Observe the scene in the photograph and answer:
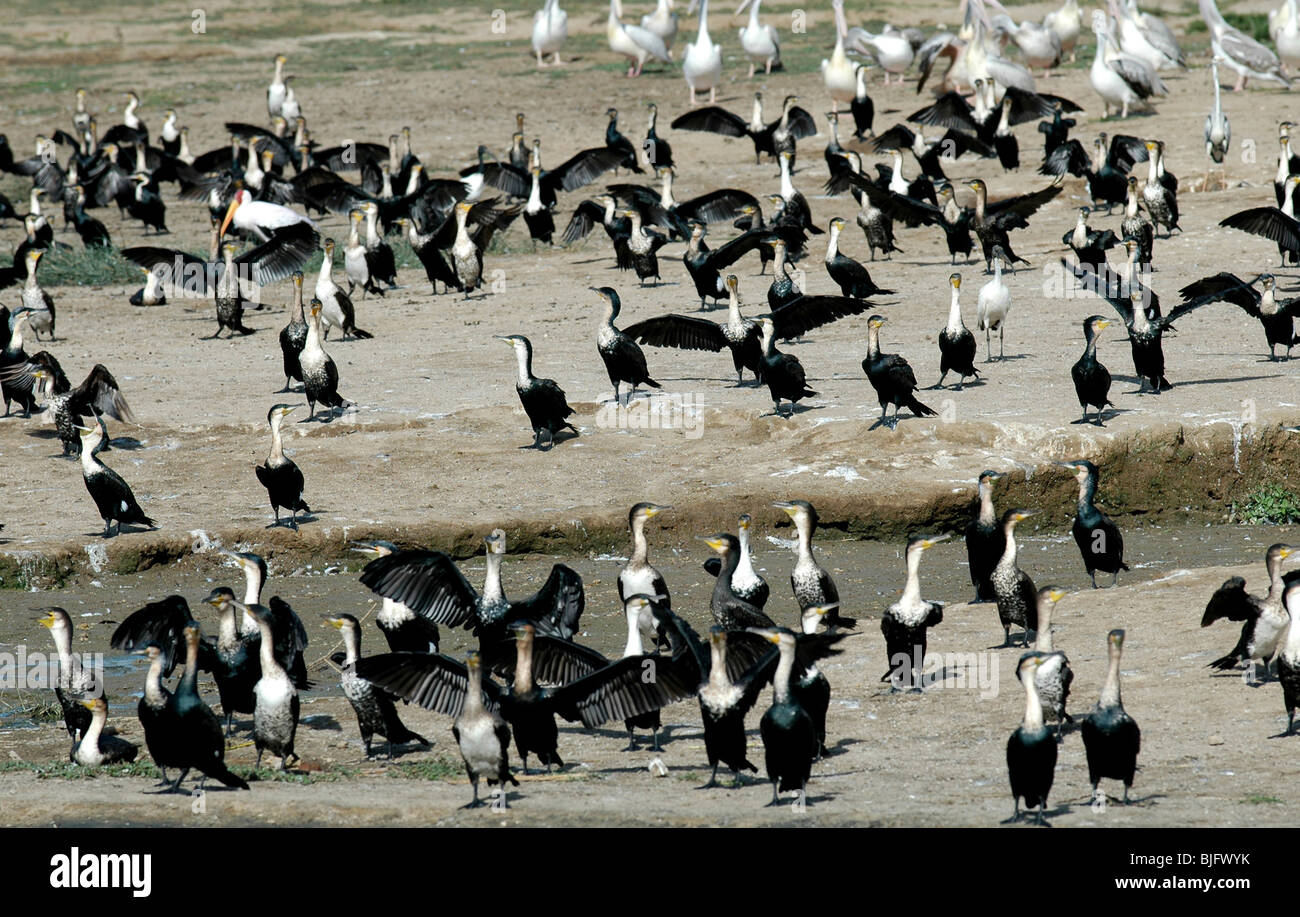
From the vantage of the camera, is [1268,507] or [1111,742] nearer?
[1111,742]

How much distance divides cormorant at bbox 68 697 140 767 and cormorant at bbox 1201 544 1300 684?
5378 mm

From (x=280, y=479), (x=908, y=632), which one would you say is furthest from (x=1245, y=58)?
(x=908, y=632)

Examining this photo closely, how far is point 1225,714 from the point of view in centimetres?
788

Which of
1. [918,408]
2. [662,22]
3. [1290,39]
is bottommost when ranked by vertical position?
[918,408]

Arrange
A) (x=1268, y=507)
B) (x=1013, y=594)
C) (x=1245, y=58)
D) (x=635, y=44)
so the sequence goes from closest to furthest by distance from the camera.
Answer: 1. (x=1013, y=594)
2. (x=1268, y=507)
3. (x=1245, y=58)
4. (x=635, y=44)

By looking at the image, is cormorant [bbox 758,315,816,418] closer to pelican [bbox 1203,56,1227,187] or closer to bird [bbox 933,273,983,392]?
bird [bbox 933,273,983,392]

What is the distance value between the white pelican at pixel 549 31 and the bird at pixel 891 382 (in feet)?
67.8

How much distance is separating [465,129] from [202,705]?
21.6 meters

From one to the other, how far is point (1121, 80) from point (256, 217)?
1244 centimetres


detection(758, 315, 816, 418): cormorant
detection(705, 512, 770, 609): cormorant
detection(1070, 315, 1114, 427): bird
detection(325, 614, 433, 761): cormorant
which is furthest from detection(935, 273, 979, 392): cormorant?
detection(325, 614, 433, 761): cormorant

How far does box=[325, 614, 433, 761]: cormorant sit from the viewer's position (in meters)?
7.84

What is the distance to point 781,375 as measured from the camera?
12.6 m

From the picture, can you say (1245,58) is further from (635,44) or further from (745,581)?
(745,581)

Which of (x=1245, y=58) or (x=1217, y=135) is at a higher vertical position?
(x=1245, y=58)
